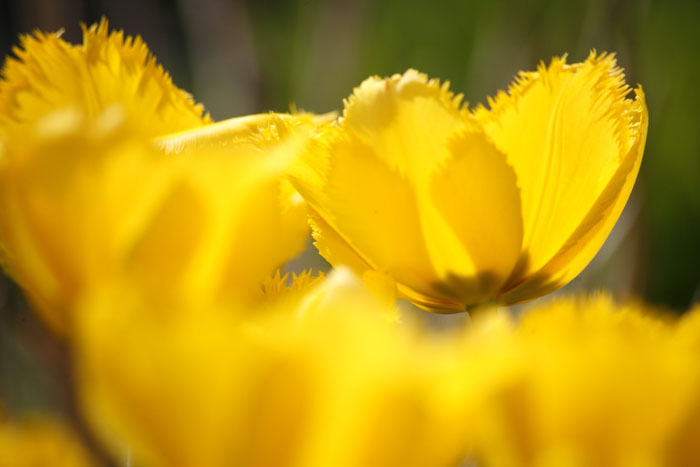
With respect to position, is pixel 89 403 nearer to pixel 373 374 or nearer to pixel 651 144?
pixel 373 374

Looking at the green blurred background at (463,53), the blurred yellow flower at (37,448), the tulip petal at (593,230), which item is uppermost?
the green blurred background at (463,53)

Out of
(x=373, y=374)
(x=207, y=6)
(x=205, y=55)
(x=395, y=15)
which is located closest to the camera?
(x=373, y=374)

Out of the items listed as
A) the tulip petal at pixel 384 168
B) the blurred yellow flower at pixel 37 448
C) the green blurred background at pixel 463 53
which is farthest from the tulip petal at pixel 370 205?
the green blurred background at pixel 463 53

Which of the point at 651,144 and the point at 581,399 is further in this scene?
the point at 651,144

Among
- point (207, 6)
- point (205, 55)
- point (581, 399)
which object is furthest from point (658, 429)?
point (205, 55)

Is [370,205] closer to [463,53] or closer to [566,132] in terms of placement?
[566,132]

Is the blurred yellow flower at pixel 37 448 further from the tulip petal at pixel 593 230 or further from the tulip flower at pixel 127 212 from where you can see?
the tulip petal at pixel 593 230
